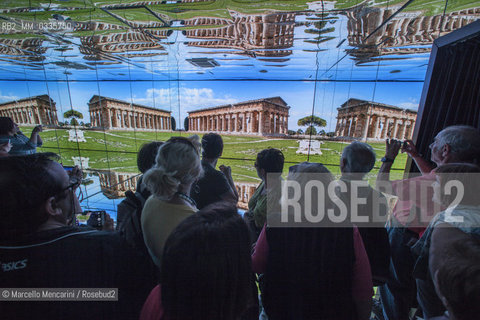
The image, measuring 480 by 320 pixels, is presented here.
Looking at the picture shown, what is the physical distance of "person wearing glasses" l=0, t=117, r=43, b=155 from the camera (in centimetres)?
215

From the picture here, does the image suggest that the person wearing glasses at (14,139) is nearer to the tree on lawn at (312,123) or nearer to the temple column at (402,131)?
the tree on lawn at (312,123)

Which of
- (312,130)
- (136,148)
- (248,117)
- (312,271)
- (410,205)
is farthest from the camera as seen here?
(136,148)

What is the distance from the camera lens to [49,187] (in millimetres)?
693

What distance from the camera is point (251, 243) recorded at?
0.58 metres

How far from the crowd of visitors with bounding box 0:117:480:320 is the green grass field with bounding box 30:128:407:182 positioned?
10.7 feet

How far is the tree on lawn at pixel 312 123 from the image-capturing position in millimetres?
3971

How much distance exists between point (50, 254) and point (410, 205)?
5.42 ft

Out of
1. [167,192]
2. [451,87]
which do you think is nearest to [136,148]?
[167,192]

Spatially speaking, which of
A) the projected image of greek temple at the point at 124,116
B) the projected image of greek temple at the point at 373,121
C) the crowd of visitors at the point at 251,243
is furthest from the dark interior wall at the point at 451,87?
the projected image of greek temple at the point at 124,116

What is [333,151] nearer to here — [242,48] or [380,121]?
[380,121]

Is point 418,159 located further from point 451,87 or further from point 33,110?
point 33,110

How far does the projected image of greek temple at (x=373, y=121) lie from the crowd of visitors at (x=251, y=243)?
266cm

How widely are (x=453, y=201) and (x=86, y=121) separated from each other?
7.13 metres

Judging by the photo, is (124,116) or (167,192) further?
(124,116)
